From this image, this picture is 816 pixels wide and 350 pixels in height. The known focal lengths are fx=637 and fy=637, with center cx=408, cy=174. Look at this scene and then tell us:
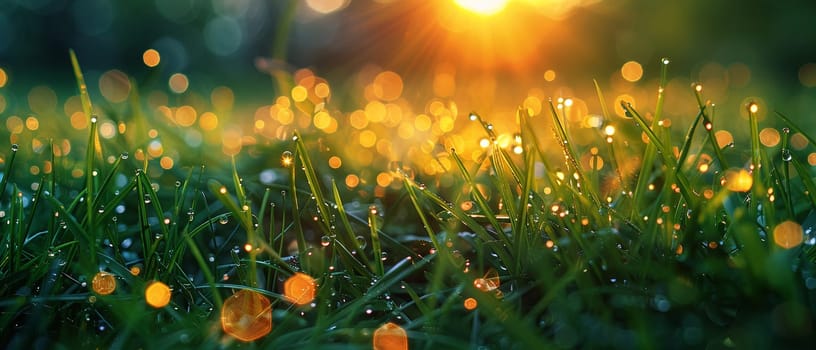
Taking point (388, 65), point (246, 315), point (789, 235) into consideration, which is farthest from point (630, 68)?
point (246, 315)

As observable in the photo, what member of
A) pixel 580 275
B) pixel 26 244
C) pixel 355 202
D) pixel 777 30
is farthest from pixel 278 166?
pixel 777 30

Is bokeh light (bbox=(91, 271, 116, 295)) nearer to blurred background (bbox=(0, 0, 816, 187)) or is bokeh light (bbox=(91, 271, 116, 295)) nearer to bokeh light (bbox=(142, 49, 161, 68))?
blurred background (bbox=(0, 0, 816, 187))

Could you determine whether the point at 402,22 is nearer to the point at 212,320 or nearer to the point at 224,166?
the point at 224,166

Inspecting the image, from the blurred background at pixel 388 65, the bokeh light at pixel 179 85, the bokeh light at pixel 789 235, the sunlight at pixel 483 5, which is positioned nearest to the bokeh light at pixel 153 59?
the blurred background at pixel 388 65

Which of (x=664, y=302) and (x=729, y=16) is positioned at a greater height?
(x=729, y=16)

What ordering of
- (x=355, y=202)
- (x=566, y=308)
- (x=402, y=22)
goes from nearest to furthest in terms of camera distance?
(x=566, y=308) < (x=355, y=202) < (x=402, y=22)
